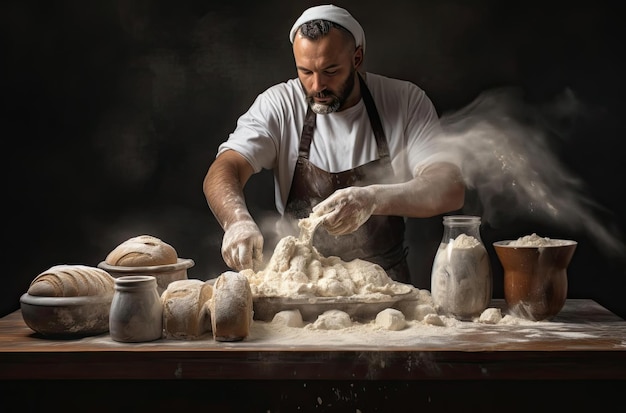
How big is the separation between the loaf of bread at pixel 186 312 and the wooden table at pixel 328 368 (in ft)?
0.15

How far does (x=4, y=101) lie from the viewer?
14.5 feet

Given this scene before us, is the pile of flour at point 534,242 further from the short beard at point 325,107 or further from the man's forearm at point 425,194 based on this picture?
the short beard at point 325,107

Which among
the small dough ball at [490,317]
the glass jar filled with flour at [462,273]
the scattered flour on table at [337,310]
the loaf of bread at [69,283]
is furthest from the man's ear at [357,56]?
the loaf of bread at [69,283]

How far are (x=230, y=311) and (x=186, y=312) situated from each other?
160mm

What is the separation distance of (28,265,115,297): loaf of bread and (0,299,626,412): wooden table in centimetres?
17

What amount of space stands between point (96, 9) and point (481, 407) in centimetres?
343

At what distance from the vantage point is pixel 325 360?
2223 millimetres

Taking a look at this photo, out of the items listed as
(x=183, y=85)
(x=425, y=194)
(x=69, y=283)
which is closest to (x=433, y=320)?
(x=425, y=194)

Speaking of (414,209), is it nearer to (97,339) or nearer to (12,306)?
(97,339)

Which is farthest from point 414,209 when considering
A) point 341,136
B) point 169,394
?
point 169,394

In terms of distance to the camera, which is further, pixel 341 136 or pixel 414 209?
pixel 341 136

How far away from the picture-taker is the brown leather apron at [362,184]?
377cm

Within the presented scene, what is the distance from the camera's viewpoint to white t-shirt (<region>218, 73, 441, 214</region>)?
3.86m

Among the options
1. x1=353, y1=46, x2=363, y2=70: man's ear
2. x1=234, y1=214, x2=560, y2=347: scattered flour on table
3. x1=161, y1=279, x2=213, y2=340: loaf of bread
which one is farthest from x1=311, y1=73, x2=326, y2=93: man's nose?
x1=161, y1=279, x2=213, y2=340: loaf of bread
